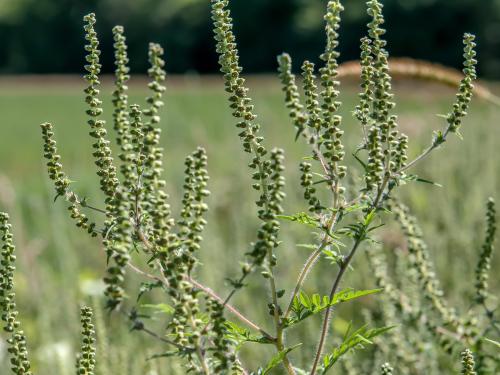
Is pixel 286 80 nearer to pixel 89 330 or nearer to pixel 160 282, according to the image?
pixel 160 282

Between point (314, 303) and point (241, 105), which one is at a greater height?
point (241, 105)

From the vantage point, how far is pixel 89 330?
136 cm

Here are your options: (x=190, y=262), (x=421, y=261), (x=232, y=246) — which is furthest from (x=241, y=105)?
→ (x=232, y=246)

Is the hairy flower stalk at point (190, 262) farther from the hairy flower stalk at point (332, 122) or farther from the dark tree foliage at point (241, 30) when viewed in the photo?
the dark tree foliage at point (241, 30)

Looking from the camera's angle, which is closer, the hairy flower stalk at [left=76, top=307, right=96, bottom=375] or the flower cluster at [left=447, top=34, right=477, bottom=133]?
the hairy flower stalk at [left=76, top=307, right=96, bottom=375]

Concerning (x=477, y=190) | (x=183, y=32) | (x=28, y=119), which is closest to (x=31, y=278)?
(x=477, y=190)

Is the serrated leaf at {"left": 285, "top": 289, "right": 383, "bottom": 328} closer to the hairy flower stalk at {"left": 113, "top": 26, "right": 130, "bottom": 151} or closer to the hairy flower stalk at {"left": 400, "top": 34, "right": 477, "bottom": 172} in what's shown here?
the hairy flower stalk at {"left": 400, "top": 34, "right": 477, "bottom": 172}

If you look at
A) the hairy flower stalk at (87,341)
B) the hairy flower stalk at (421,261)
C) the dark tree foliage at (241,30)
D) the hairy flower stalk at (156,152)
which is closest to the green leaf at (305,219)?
the hairy flower stalk at (156,152)

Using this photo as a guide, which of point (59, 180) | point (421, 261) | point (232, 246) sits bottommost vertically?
point (232, 246)

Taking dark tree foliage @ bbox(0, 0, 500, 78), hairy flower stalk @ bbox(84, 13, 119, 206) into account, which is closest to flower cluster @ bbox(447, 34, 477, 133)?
hairy flower stalk @ bbox(84, 13, 119, 206)

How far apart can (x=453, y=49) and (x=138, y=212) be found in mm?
45027

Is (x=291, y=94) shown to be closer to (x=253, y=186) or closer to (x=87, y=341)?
(x=253, y=186)

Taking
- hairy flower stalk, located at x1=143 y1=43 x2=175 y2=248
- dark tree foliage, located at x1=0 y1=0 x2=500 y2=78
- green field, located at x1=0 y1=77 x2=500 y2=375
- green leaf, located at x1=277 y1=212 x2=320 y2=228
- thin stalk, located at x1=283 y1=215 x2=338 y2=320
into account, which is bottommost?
green field, located at x1=0 y1=77 x2=500 y2=375

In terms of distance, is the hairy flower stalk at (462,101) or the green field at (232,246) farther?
the green field at (232,246)
